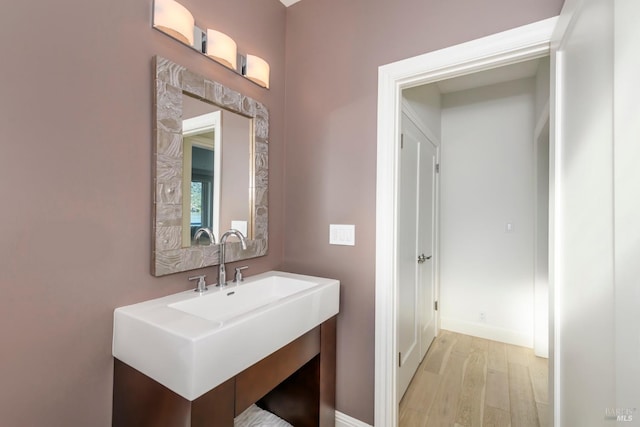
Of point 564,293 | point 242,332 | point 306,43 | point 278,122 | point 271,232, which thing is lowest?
point 242,332

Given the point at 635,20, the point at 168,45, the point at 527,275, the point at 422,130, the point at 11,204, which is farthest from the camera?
the point at 527,275

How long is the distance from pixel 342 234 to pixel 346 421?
1.09 metres

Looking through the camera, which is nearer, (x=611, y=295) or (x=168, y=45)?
(x=611, y=295)

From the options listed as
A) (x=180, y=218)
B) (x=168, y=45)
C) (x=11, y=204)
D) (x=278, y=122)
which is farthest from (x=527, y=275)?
(x=11, y=204)

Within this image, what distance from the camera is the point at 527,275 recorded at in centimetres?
277

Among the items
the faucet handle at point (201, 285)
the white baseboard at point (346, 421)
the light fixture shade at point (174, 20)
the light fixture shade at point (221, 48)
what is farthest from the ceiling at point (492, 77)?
the white baseboard at point (346, 421)

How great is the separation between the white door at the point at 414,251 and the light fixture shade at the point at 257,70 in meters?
→ 0.96

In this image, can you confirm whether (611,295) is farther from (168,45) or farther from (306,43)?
(306,43)

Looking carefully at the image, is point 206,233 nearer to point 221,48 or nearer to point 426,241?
point 221,48

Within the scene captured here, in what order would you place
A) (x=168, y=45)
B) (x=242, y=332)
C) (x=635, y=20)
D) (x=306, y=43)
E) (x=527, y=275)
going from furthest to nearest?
(x=527, y=275) → (x=306, y=43) → (x=168, y=45) → (x=242, y=332) → (x=635, y=20)

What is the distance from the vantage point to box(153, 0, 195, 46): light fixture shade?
3.79ft

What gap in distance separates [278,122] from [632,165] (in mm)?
1642

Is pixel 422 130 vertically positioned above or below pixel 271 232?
above

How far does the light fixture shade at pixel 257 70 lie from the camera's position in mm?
1557
